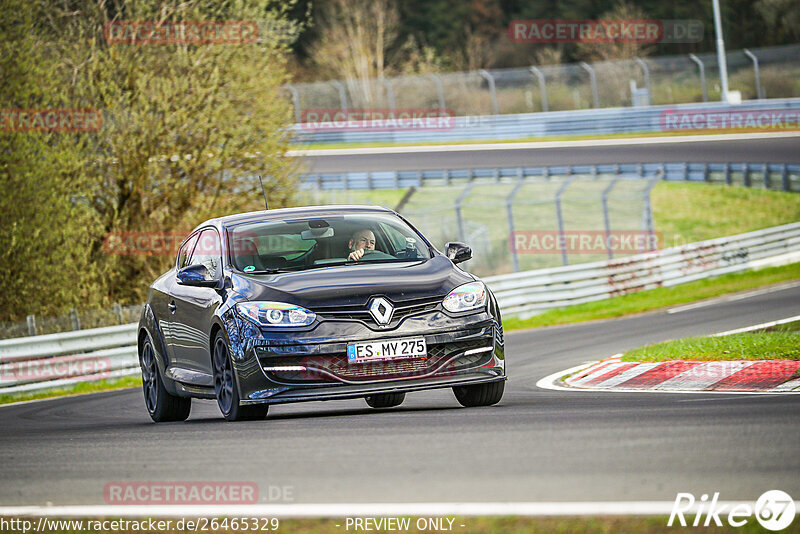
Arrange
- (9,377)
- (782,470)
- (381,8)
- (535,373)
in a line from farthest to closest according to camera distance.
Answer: (381,8) → (9,377) → (535,373) → (782,470)

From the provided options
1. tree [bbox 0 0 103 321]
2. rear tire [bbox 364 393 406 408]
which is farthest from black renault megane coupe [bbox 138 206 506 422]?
tree [bbox 0 0 103 321]

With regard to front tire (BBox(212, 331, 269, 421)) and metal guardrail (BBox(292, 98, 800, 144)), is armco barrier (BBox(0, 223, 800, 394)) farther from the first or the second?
metal guardrail (BBox(292, 98, 800, 144))

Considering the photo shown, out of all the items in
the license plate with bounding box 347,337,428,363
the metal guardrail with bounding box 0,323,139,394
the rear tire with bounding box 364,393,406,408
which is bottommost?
the metal guardrail with bounding box 0,323,139,394

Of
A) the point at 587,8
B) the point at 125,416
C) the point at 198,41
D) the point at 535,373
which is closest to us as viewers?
the point at 125,416

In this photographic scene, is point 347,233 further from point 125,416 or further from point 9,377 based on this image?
point 9,377

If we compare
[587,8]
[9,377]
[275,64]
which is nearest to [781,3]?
[587,8]

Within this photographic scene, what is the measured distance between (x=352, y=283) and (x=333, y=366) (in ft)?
2.07

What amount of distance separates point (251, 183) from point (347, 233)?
16176mm

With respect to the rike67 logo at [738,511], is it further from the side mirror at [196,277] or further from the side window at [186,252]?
the side window at [186,252]

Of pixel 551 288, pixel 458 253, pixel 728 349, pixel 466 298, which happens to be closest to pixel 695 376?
pixel 728 349

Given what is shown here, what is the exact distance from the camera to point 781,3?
74938mm

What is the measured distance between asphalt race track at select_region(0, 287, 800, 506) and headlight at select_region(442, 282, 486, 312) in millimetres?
755

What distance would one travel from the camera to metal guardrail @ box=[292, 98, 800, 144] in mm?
44719

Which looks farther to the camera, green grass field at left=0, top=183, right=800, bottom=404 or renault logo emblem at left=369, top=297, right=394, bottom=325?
green grass field at left=0, top=183, right=800, bottom=404
